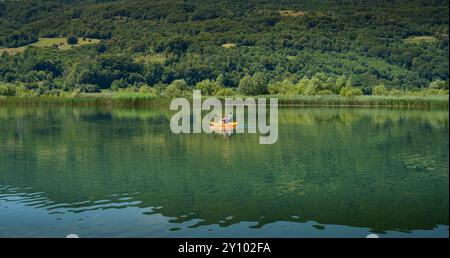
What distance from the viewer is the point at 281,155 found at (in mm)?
23641

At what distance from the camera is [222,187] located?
16656mm

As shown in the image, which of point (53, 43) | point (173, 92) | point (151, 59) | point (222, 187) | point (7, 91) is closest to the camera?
point (222, 187)

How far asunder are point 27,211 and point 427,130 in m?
28.0

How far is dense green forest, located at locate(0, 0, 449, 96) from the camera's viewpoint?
11406 cm

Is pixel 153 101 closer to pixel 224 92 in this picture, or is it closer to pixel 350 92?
pixel 224 92

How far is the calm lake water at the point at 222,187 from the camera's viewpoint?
12477mm

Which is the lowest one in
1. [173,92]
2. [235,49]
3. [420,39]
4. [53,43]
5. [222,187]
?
[222,187]

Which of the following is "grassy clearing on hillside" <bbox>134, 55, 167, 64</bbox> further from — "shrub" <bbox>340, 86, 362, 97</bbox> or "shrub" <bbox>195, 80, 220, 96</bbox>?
"shrub" <bbox>340, 86, 362, 97</bbox>

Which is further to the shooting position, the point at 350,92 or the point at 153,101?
the point at 350,92

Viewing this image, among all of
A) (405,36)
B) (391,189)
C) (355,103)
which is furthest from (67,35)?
(391,189)

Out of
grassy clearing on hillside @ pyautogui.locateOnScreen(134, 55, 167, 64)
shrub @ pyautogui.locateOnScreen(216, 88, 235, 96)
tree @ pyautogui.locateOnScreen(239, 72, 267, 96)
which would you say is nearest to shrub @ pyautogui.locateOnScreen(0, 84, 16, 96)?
shrub @ pyautogui.locateOnScreen(216, 88, 235, 96)

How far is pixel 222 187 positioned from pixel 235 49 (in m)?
121

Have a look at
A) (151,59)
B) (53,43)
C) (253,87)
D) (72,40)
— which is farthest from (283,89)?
(53,43)

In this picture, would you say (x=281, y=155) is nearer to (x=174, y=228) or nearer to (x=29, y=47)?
(x=174, y=228)
